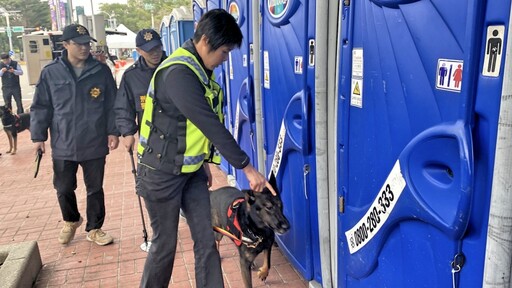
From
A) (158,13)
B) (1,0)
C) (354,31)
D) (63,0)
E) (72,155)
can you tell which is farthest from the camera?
(1,0)

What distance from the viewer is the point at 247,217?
3.24 meters

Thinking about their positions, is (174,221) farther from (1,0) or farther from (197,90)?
(1,0)

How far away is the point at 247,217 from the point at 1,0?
82.0m

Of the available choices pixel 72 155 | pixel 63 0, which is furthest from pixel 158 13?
pixel 72 155

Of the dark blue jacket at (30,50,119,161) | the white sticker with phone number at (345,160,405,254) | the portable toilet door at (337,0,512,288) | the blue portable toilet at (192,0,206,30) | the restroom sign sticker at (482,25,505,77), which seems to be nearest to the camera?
the restroom sign sticker at (482,25,505,77)

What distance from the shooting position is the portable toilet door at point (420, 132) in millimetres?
1488

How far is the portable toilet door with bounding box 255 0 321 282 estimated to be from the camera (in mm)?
2840

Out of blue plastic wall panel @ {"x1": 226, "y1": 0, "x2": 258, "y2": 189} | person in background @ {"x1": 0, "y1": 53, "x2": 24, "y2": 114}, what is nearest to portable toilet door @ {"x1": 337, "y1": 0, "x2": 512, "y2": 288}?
blue plastic wall panel @ {"x1": 226, "y1": 0, "x2": 258, "y2": 189}

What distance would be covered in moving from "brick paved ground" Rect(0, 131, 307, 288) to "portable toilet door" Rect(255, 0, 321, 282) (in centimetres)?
43

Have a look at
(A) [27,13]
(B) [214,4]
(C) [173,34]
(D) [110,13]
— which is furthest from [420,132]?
(A) [27,13]

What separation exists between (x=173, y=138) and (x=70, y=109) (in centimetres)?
197

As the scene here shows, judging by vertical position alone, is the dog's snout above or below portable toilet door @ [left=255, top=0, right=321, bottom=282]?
below

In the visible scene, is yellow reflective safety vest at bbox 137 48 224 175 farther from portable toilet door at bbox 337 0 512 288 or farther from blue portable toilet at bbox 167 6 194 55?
blue portable toilet at bbox 167 6 194 55

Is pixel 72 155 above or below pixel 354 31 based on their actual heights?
below
